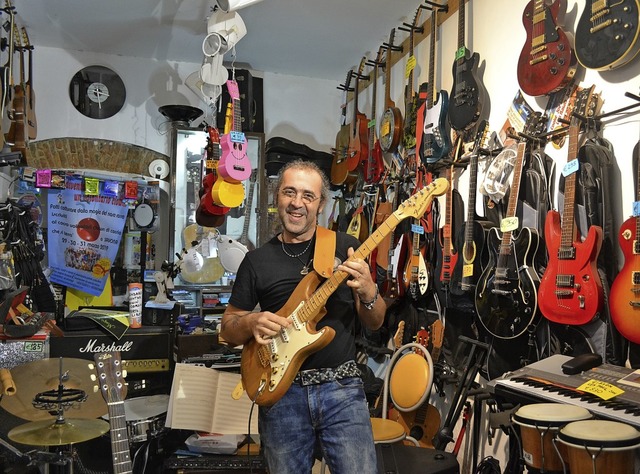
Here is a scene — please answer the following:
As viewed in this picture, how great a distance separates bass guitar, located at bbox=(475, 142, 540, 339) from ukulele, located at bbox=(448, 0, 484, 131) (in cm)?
54

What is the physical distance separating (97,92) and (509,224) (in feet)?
13.4

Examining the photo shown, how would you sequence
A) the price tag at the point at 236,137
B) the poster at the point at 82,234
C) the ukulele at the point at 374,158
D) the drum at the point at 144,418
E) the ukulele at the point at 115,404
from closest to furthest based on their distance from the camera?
1. the ukulele at the point at 115,404
2. the drum at the point at 144,418
3. the price tag at the point at 236,137
4. the ukulele at the point at 374,158
5. the poster at the point at 82,234

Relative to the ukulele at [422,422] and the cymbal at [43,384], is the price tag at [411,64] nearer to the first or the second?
the ukulele at [422,422]

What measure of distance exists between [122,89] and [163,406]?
3282mm

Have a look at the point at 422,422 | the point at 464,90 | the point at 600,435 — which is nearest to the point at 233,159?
the point at 464,90

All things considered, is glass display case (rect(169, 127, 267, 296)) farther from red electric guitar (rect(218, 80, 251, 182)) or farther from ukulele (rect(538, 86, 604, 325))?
ukulele (rect(538, 86, 604, 325))

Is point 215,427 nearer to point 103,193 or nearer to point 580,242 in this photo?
point 580,242

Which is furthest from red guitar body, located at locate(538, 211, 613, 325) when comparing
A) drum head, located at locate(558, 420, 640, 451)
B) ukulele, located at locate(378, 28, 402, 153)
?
ukulele, located at locate(378, 28, 402, 153)

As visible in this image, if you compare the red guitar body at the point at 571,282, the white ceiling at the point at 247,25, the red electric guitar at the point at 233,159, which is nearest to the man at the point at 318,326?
the red guitar body at the point at 571,282

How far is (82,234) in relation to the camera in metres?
4.91

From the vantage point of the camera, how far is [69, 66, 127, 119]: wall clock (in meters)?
5.16

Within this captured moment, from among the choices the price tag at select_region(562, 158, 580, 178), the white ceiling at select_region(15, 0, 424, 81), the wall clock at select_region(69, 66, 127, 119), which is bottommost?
the price tag at select_region(562, 158, 580, 178)

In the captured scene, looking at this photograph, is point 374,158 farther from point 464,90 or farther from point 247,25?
point 247,25

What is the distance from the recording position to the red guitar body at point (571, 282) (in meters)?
2.16
